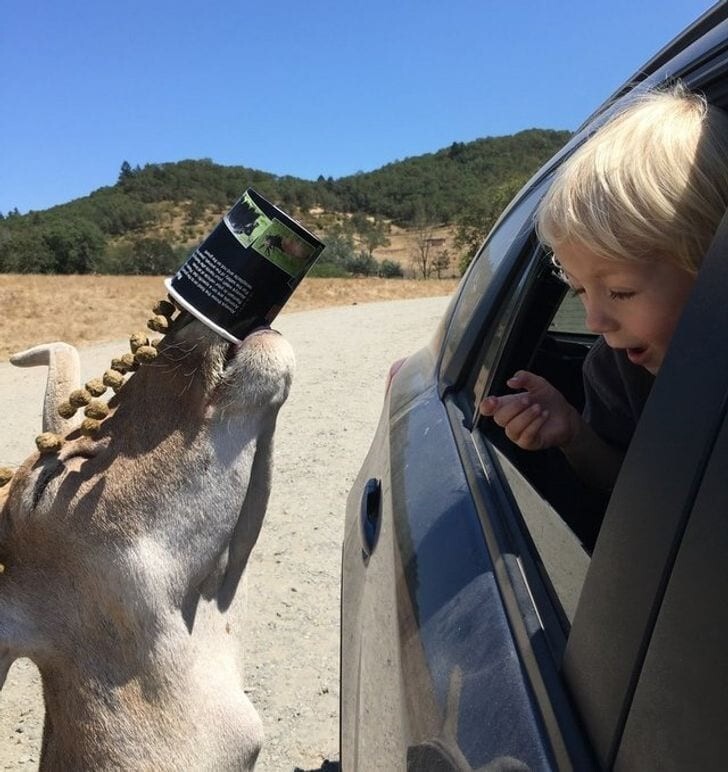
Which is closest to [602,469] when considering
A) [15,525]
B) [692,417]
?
[692,417]

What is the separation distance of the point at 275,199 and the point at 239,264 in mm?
38559

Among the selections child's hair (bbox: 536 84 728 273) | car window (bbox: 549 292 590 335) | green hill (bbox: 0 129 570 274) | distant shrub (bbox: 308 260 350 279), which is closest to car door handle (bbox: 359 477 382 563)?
car window (bbox: 549 292 590 335)

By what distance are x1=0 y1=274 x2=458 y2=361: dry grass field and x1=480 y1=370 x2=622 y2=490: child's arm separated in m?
16.5

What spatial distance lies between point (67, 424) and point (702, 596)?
6.46 ft

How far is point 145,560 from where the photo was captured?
189 cm

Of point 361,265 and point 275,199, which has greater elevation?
point 275,199

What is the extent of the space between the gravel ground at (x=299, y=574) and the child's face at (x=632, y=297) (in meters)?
2.40

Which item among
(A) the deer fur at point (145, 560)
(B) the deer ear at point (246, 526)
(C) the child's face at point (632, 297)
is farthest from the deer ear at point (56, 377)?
(C) the child's face at point (632, 297)

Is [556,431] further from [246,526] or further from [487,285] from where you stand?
[246,526]

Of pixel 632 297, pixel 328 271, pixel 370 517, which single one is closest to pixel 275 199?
pixel 328 271

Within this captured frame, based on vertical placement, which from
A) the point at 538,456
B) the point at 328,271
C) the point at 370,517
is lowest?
the point at 370,517

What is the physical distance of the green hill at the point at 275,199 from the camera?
1580 inches

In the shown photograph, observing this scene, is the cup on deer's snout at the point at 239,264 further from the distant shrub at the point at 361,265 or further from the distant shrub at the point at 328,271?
the distant shrub at the point at 361,265

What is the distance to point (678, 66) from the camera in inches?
54.2
